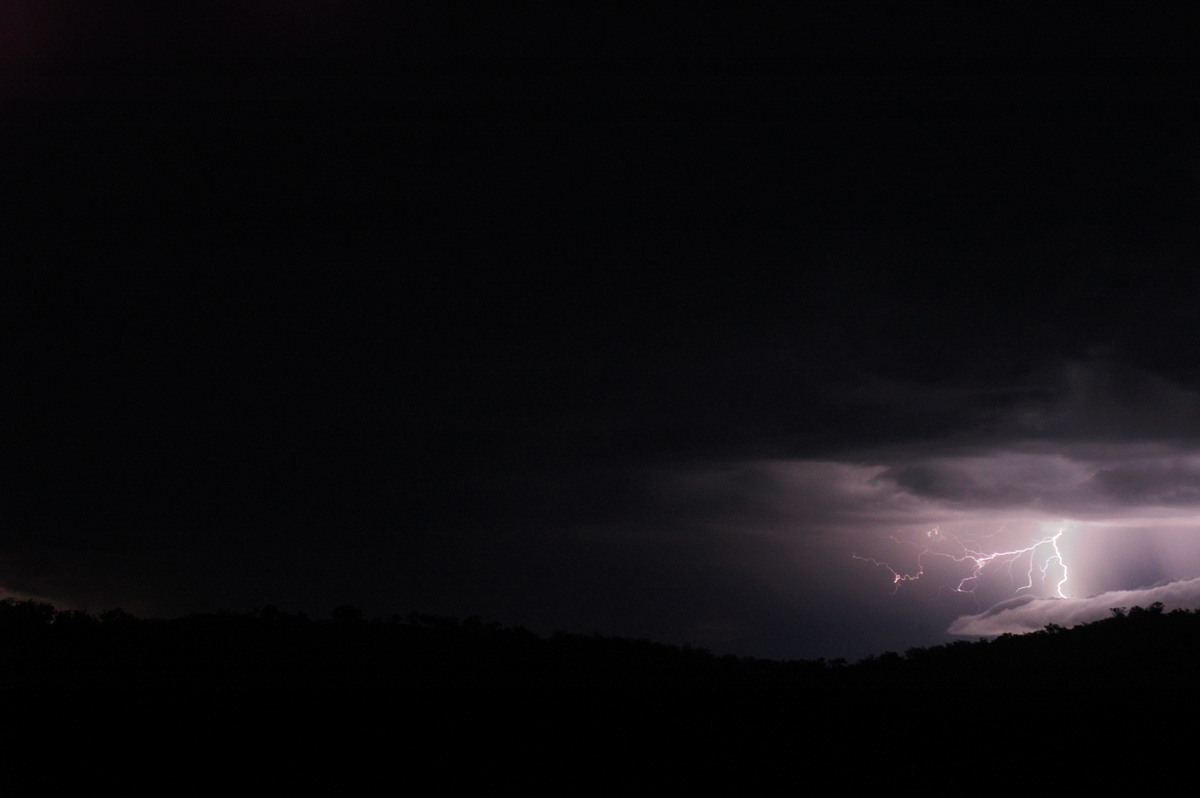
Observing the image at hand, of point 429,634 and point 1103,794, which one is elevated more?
point 429,634

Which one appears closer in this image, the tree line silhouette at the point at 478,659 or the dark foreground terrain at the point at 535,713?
the dark foreground terrain at the point at 535,713

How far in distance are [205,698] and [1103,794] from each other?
63.2ft

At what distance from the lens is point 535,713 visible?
20766 millimetres

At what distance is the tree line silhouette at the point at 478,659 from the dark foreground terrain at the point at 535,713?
0.42ft

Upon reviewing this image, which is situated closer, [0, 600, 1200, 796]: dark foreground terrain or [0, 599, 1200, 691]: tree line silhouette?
[0, 600, 1200, 796]: dark foreground terrain

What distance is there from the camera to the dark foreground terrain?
1633 cm

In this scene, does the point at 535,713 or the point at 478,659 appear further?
the point at 478,659

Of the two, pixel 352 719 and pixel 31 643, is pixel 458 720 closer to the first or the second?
pixel 352 719

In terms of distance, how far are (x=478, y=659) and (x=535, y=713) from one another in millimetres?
10198

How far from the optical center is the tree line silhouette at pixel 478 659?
24.4m

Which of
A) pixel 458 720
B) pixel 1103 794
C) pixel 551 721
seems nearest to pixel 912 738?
pixel 1103 794

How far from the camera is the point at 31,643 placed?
2720 centimetres

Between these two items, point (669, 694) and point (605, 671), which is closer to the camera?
point (669, 694)

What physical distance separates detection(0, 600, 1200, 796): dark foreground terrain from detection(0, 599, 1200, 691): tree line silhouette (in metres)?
0.13
